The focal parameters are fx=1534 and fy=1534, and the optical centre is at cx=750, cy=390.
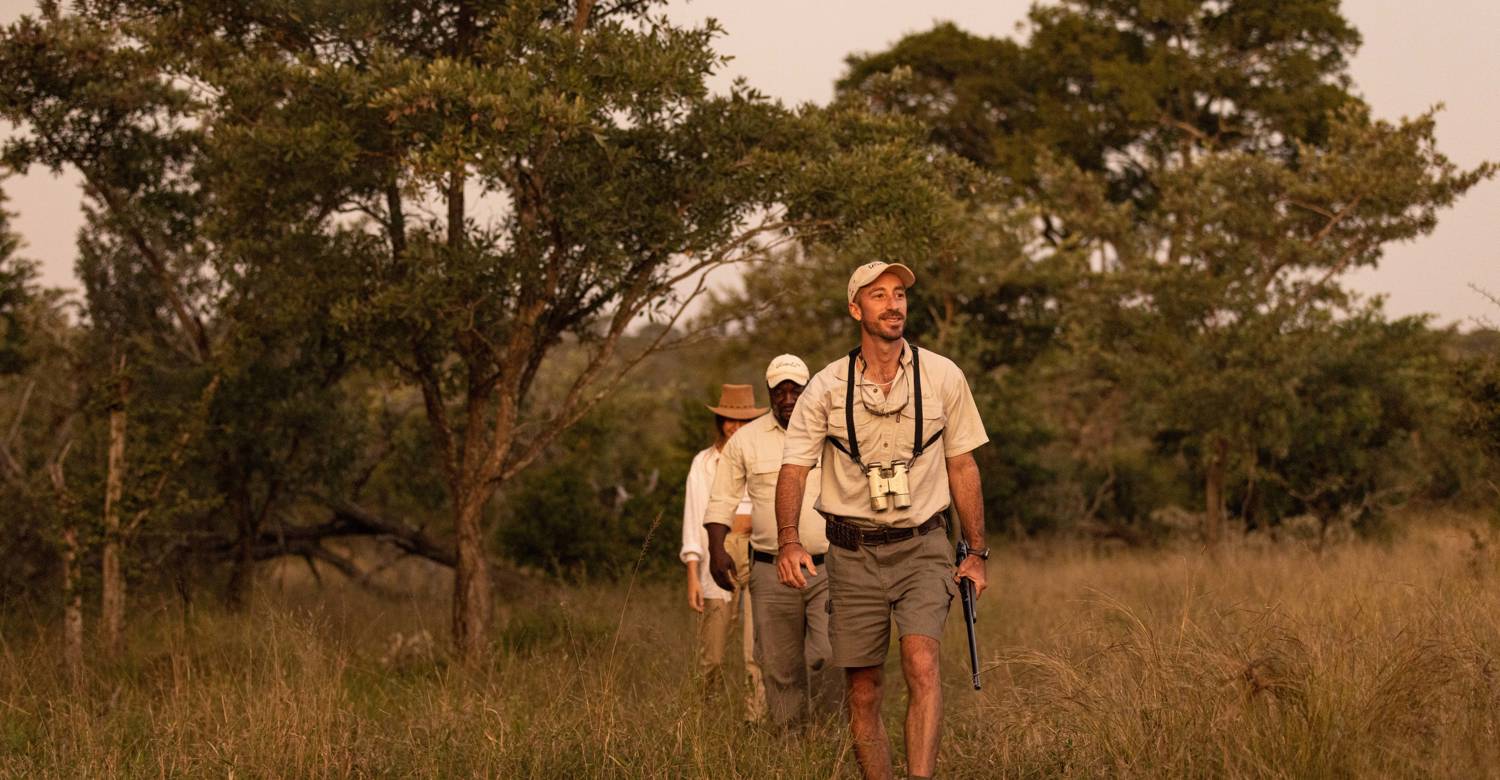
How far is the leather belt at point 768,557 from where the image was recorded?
735 centimetres

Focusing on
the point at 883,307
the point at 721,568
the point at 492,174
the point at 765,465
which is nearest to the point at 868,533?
the point at 883,307

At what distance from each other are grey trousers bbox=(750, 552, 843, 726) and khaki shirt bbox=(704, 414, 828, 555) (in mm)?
211

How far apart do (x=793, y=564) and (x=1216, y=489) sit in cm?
1550

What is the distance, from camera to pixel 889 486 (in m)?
5.56

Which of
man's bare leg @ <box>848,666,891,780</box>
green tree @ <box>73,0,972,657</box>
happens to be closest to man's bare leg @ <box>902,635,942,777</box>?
man's bare leg @ <box>848,666,891,780</box>

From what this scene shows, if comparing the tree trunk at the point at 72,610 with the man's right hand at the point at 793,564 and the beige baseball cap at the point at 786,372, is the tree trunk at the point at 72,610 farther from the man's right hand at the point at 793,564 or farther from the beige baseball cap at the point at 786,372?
the man's right hand at the point at 793,564

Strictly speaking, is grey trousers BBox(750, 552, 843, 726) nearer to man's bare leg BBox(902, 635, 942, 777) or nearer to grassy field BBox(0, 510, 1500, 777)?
grassy field BBox(0, 510, 1500, 777)

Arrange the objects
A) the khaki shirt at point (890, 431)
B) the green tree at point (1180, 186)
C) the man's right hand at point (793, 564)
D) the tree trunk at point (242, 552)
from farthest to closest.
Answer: the green tree at point (1180, 186), the tree trunk at point (242, 552), the khaki shirt at point (890, 431), the man's right hand at point (793, 564)

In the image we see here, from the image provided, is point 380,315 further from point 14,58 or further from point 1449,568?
point 1449,568

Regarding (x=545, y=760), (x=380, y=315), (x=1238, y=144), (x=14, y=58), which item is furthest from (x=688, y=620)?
(x=1238, y=144)

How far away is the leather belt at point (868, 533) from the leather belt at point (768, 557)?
1.51 metres

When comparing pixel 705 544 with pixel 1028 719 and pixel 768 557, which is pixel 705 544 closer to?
pixel 768 557

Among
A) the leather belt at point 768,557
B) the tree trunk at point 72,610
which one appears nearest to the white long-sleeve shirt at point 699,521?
the leather belt at point 768,557

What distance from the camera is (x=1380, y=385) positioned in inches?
771
